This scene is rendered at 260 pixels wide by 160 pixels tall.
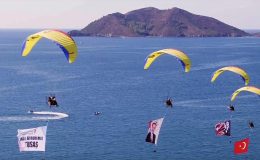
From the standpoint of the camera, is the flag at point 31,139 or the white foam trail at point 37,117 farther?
the white foam trail at point 37,117

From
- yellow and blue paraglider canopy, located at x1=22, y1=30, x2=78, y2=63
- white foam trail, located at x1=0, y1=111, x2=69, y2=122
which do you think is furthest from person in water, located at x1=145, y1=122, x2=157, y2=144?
white foam trail, located at x1=0, y1=111, x2=69, y2=122

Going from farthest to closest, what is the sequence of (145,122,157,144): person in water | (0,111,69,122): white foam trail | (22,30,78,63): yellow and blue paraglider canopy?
(0,111,69,122): white foam trail < (145,122,157,144): person in water < (22,30,78,63): yellow and blue paraglider canopy

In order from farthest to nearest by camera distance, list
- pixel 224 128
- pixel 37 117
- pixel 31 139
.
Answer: pixel 37 117
pixel 224 128
pixel 31 139

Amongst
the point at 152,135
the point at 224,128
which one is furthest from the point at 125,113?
the point at 152,135

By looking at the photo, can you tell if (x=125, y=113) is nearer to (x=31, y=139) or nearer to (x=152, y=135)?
(x=152, y=135)

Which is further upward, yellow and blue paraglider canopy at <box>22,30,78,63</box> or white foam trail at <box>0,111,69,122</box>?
yellow and blue paraglider canopy at <box>22,30,78,63</box>

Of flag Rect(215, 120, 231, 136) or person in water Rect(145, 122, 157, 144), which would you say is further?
flag Rect(215, 120, 231, 136)

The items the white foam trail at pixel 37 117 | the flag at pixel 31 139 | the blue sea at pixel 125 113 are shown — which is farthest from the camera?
the white foam trail at pixel 37 117

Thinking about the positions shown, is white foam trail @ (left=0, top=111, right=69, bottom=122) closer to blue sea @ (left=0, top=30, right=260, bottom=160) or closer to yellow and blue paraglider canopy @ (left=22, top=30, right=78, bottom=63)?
blue sea @ (left=0, top=30, right=260, bottom=160)

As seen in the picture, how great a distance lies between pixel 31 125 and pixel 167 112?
28874mm

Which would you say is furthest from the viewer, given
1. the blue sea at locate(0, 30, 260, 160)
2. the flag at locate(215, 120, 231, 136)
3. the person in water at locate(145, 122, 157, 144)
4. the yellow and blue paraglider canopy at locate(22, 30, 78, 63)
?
the blue sea at locate(0, 30, 260, 160)

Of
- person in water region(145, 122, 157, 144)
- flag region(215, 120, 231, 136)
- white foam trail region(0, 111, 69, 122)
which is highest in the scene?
person in water region(145, 122, 157, 144)

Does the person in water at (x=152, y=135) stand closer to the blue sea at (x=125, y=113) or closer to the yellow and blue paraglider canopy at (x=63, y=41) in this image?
the yellow and blue paraglider canopy at (x=63, y=41)

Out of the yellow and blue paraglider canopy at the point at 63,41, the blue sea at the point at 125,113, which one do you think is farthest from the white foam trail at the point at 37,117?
the yellow and blue paraglider canopy at the point at 63,41
